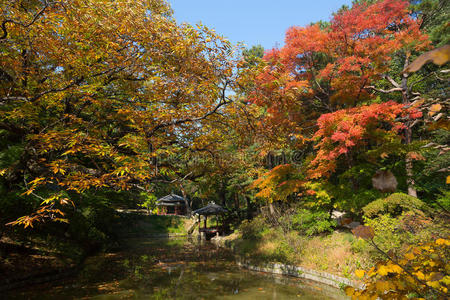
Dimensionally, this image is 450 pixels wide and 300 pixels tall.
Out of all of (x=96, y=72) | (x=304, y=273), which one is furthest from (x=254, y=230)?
(x=96, y=72)

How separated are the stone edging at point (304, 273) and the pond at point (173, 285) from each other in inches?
11.5

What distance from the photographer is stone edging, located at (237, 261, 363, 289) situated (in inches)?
276

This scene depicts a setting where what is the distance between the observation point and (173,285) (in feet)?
24.8

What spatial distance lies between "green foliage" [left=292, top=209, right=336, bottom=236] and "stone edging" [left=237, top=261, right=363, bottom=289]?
2.21m

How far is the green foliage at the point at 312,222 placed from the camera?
10.5m

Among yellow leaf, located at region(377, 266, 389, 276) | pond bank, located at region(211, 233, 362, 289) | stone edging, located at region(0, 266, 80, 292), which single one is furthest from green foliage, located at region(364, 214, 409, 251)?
stone edging, located at region(0, 266, 80, 292)

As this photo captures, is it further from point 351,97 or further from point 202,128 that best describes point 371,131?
point 202,128

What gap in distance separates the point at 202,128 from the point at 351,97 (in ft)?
29.7

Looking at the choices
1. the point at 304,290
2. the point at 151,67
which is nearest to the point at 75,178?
the point at 151,67

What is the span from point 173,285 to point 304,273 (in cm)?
428

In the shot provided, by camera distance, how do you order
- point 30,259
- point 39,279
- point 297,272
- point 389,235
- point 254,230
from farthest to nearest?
point 254,230 → point 297,272 → point 30,259 → point 39,279 → point 389,235

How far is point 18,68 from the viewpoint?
4520 millimetres

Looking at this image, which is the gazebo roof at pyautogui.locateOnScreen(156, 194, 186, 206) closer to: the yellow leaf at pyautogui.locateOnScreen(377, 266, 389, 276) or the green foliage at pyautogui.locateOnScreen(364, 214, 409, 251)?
the green foliage at pyautogui.locateOnScreen(364, 214, 409, 251)

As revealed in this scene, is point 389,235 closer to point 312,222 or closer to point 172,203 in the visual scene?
point 312,222
